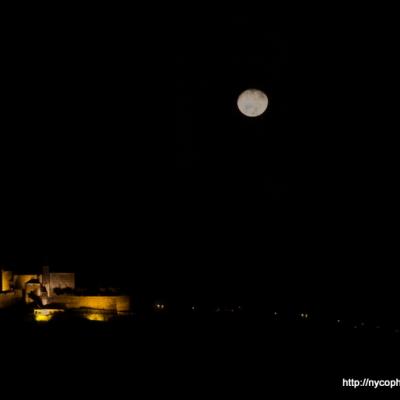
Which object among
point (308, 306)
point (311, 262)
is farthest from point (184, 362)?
point (311, 262)

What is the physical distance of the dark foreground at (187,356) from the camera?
964 centimetres

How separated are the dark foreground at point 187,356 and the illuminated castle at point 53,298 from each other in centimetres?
84

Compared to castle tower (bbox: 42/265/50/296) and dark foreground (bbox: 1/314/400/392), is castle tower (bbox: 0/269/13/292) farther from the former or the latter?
dark foreground (bbox: 1/314/400/392)

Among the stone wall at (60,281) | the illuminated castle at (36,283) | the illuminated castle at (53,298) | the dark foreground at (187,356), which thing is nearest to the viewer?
the dark foreground at (187,356)

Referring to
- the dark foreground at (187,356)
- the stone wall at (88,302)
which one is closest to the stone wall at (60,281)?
the stone wall at (88,302)

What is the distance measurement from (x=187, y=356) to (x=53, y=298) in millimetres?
4493

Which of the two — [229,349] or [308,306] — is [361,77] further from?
[229,349]

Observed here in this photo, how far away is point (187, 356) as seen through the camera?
1132 centimetres

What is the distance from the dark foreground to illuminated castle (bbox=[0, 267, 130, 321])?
84 cm

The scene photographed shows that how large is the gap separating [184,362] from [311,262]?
1806 cm

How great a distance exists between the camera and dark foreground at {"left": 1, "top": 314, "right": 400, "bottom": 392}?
9641 mm

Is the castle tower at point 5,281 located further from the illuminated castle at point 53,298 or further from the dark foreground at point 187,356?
the dark foreground at point 187,356

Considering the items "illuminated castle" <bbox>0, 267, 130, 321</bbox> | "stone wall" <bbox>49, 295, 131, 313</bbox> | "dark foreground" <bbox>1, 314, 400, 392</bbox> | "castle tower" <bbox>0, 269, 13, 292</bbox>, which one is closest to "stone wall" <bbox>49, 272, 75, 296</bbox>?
"illuminated castle" <bbox>0, 267, 130, 321</bbox>

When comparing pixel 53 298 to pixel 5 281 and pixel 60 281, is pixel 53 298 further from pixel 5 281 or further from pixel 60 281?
pixel 5 281
